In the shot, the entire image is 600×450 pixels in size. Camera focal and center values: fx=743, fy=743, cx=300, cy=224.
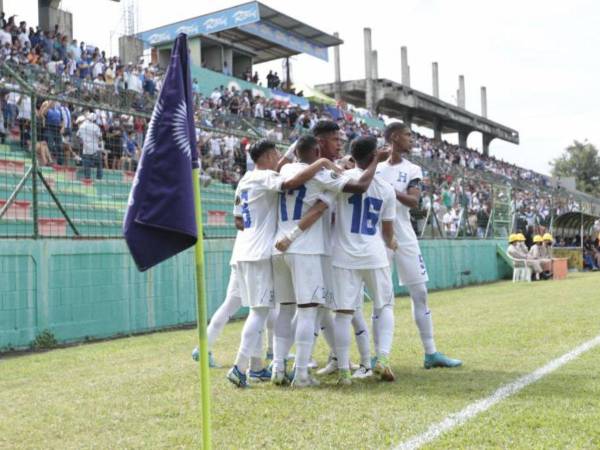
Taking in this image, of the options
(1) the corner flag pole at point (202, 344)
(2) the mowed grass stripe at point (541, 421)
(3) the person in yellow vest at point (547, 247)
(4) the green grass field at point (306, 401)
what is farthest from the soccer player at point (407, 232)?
(3) the person in yellow vest at point (547, 247)

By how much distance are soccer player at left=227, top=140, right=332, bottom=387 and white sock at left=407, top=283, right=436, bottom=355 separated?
4.85ft

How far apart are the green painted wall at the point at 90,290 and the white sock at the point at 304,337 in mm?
4804

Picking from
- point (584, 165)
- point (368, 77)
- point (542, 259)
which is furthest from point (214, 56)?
point (584, 165)

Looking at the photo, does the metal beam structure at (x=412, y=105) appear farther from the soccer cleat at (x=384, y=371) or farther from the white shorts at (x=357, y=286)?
the soccer cleat at (x=384, y=371)

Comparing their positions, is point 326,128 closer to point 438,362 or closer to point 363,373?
point 363,373

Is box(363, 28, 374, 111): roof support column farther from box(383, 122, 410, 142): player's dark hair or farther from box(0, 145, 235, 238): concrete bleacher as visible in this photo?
box(383, 122, 410, 142): player's dark hair

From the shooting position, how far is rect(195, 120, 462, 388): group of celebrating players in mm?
5809

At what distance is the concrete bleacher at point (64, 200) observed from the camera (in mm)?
9570

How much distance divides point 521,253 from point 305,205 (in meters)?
16.8

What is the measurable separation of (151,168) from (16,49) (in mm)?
16129

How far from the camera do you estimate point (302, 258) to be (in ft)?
19.0

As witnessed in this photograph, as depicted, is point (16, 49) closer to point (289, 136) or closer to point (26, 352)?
point (289, 136)

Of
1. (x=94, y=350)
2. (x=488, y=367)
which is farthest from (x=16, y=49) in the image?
(x=488, y=367)

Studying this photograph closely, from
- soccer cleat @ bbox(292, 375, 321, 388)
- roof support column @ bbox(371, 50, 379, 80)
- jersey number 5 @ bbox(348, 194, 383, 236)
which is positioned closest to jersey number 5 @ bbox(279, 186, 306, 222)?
jersey number 5 @ bbox(348, 194, 383, 236)
